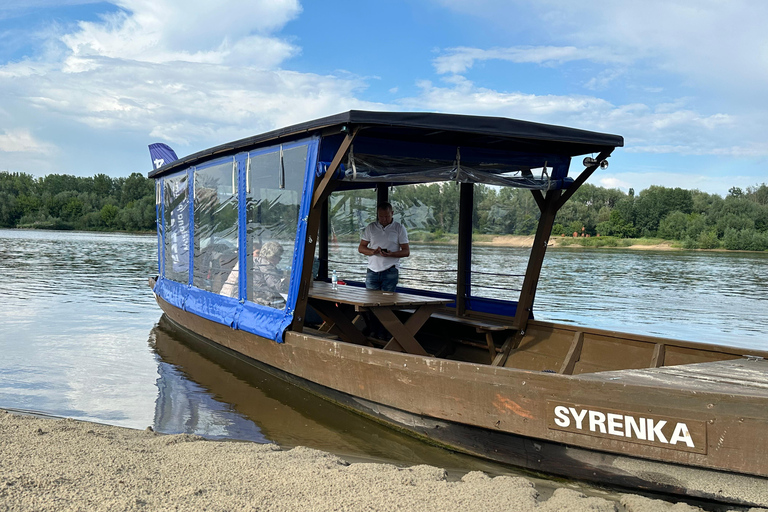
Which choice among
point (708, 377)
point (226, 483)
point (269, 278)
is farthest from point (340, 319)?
point (708, 377)

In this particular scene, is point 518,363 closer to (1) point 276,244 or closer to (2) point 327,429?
(2) point 327,429

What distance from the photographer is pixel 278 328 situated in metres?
6.05

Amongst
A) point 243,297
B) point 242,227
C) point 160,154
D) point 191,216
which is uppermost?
point 160,154

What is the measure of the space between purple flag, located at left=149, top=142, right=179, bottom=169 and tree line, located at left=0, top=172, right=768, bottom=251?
462 cm

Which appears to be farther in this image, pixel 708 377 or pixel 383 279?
pixel 383 279

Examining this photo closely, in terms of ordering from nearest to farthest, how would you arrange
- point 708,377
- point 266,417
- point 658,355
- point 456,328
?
point 708,377, point 658,355, point 266,417, point 456,328

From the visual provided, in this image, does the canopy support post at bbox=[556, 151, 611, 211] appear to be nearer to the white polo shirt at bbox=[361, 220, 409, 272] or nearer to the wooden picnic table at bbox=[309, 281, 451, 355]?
the wooden picnic table at bbox=[309, 281, 451, 355]

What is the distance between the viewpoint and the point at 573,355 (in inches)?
231

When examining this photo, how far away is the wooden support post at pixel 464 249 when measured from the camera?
23.6 feet

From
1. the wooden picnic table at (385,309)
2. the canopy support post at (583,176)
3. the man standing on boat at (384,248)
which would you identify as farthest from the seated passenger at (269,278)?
the canopy support post at (583,176)

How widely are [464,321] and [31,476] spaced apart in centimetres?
446

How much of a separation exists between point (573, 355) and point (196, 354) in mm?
5543

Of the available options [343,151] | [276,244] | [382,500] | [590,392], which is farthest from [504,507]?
[276,244]

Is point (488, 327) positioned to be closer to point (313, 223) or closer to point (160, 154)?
point (313, 223)
